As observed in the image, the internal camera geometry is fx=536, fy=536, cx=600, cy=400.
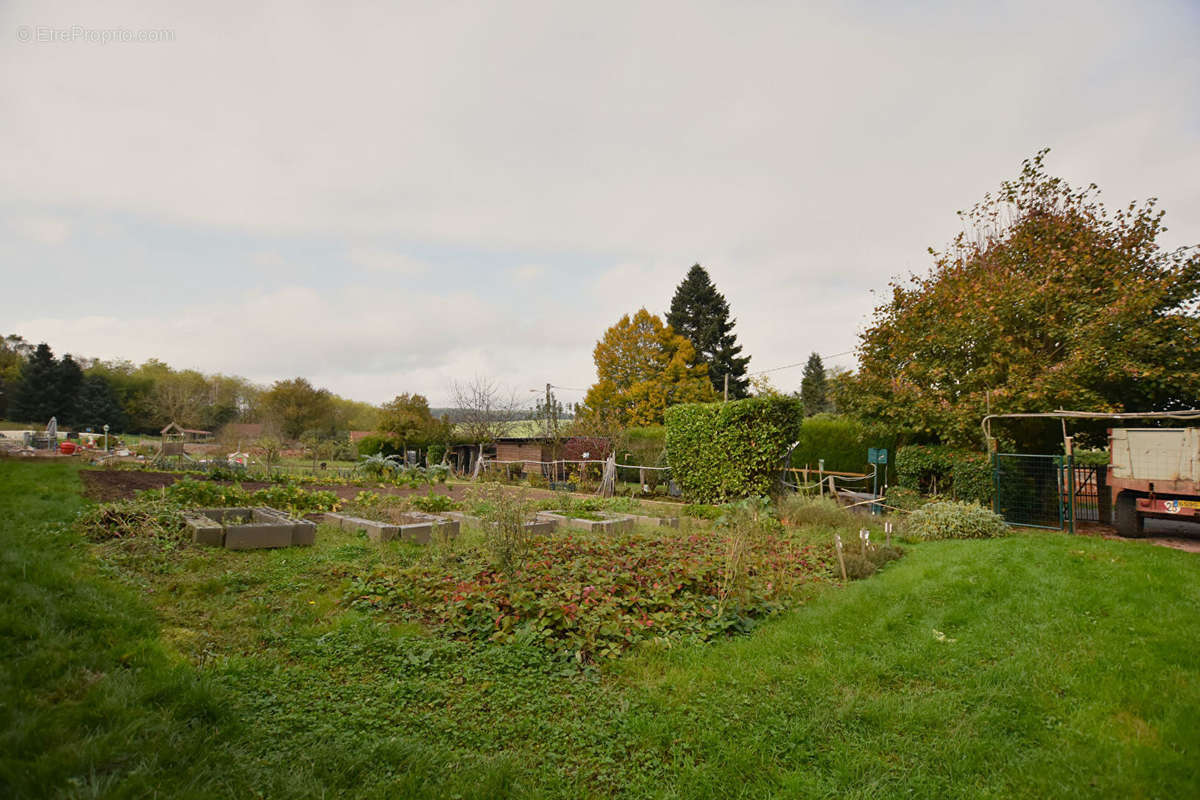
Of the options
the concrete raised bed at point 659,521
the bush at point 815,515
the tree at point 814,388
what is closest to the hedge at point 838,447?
the bush at point 815,515

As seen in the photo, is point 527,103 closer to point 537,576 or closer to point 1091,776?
point 537,576

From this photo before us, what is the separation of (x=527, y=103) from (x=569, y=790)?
946 centimetres

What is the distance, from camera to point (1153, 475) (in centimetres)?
895

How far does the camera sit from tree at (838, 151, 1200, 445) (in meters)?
10.7

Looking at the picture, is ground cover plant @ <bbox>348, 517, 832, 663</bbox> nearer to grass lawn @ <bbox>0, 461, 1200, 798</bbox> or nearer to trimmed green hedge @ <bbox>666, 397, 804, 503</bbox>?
grass lawn @ <bbox>0, 461, 1200, 798</bbox>

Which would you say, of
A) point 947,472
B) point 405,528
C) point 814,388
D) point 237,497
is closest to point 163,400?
point 237,497

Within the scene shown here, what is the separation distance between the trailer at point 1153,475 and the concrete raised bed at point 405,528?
11292 millimetres

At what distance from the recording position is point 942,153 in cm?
969

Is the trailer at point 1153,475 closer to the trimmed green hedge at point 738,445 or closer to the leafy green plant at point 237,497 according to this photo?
the trimmed green hedge at point 738,445

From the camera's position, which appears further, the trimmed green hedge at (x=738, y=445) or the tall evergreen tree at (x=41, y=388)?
the tall evergreen tree at (x=41, y=388)

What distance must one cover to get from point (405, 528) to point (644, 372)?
1047 inches

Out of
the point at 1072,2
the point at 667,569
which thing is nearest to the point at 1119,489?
the point at 1072,2

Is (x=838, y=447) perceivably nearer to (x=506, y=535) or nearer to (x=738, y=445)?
(x=738, y=445)

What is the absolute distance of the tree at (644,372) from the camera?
3156 centimetres
